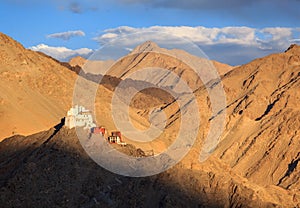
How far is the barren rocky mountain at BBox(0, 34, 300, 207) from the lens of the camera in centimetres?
4784

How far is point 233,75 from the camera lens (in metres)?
151

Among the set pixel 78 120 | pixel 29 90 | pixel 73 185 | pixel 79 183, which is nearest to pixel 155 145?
pixel 78 120

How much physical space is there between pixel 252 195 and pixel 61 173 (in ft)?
68.6

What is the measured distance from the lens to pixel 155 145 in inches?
2908

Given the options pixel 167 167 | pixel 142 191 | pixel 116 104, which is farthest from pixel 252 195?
pixel 116 104

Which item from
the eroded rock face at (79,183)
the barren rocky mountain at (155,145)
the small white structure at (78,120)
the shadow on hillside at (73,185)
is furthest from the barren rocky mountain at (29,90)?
the shadow on hillside at (73,185)

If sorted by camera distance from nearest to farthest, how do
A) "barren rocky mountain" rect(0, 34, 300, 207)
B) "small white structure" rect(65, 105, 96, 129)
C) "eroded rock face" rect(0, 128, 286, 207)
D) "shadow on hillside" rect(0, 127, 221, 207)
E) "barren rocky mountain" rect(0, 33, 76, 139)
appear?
"shadow on hillside" rect(0, 127, 221, 207), "eroded rock face" rect(0, 128, 286, 207), "barren rocky mountain" rect(0, 34, 300, 207), "small white structure" rect(65, 105, 96, 129), "barren rocky mountain" rect(0, 33, 76, 139)

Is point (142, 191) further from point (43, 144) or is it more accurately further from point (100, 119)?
point (100, 119)

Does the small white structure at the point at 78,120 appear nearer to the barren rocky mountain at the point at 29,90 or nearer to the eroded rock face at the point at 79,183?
the eroded rock face at the point at 79,183

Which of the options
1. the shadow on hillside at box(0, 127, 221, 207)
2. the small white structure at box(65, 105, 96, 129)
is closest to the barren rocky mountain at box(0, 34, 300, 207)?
the shadow on hillside at box(0, 127, 221, 207)

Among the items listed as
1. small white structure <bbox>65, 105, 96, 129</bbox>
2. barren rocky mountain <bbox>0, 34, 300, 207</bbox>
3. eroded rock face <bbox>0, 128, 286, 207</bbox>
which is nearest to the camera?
eroded rock face <bbox>0, 128, 286, 207</bbox>

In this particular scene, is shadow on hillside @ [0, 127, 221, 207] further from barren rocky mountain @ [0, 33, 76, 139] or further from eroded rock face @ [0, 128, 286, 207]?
barren rocky mountain @ [0, 33, 76, 139]

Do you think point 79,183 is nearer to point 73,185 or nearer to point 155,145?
point 73,185

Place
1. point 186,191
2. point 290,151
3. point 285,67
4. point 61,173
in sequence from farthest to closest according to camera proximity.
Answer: point 285,67, point 290,151, point 186,191, point 61,173
